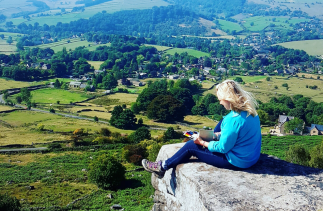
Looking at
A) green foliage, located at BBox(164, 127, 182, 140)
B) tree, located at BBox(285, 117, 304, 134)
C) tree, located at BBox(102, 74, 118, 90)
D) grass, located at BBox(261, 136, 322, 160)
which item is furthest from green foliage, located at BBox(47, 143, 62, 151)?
tree, located at BBox(102, 74, 118, 90)

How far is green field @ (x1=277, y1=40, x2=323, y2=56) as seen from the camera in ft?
545

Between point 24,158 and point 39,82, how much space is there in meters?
62.5

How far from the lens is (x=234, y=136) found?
7.02m

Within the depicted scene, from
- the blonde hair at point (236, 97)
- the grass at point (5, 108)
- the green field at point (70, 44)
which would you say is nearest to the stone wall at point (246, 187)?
the blonde hair at point (236, 97)

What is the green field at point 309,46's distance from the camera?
16625 cm

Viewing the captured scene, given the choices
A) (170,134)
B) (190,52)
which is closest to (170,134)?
(170,134)

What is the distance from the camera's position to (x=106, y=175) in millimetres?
24484

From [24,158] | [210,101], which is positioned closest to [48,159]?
[24,158]

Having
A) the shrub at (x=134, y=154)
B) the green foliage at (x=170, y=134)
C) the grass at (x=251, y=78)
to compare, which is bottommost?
the grass at (x=251, y=78)

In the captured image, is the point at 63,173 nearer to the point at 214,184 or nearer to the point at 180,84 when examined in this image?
the point at 214,184

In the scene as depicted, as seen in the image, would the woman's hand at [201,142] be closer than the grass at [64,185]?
Yes

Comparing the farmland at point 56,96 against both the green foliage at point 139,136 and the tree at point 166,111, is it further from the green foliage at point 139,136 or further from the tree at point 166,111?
the green foliage at point 139,136

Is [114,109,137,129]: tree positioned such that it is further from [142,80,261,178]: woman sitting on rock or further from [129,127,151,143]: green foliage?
[142,80,261,178]: woman sitting on rock

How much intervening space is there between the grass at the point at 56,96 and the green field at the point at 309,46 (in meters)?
128
